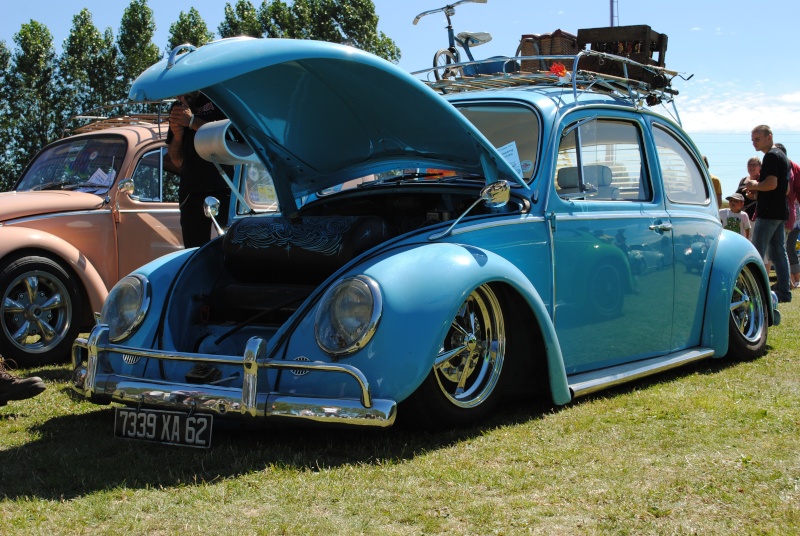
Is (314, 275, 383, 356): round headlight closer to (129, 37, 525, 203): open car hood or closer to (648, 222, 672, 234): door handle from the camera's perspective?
(129, 37, 525, 203): open car hood

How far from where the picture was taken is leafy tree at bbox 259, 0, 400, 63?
116 ft

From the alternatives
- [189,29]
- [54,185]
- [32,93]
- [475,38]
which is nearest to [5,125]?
[32,93]

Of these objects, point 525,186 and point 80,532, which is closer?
point 80,532

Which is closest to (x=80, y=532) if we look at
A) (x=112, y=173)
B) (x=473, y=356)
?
(x=473, y=356)

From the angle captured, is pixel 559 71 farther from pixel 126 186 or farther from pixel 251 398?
pixel 126 186

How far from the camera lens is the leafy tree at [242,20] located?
36594 millimetres

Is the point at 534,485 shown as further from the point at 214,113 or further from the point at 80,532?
the point at 214,113

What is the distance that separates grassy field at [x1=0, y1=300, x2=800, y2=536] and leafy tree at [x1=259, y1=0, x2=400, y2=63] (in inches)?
1262

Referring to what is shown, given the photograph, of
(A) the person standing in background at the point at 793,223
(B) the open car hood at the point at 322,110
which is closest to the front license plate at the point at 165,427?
(B) the open car hood at the point at 322,110

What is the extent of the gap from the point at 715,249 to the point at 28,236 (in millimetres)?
4965

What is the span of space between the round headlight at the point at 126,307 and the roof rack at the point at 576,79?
2.48m

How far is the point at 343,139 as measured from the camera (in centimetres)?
505

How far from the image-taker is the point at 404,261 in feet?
12.8

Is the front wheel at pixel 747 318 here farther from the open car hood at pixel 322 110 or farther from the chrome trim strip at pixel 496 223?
the open car hood at pixel 322 110
